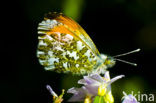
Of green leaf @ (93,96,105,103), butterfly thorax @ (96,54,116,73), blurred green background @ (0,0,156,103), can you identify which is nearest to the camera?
green leaf @ (93,96,105,103)

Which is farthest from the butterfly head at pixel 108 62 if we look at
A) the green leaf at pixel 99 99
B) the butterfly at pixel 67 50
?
the green leaf at pixel 99 99

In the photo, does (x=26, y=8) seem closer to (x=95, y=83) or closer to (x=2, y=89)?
(x=2, y=89)

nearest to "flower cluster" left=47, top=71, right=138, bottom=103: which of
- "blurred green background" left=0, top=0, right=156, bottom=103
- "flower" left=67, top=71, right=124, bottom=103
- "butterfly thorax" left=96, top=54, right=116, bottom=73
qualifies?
"flower" left=67, top=71, right=124, bottom=103

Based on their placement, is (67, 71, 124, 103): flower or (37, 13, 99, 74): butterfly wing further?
(37, 13, 99, 74): butterfly wing

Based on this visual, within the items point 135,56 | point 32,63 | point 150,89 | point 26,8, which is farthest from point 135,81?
point 26,8

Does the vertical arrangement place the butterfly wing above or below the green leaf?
above

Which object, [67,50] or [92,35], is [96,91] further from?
[92,35]

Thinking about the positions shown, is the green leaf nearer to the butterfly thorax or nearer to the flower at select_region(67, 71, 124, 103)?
the flower at select_region(67, 71, 124, 103)

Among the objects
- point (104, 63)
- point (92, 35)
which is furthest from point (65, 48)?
point (92, 35)
